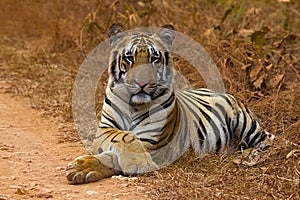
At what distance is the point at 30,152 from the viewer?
18.0ft

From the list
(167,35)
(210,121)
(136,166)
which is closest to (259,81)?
(210,121)

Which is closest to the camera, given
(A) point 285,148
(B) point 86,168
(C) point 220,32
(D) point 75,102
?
(B) point 86,168

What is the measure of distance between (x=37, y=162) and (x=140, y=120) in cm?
79

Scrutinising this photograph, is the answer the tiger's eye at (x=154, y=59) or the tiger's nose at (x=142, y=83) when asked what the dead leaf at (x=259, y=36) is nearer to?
the tiger's eye at (x=154, y=59)

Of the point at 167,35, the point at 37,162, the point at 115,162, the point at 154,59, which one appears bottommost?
the point at 37,162

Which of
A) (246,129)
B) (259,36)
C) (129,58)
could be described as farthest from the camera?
(259,36)

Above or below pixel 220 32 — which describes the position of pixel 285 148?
below

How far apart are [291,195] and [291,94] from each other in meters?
2.52

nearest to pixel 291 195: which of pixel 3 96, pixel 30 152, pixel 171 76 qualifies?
pixel 171 76

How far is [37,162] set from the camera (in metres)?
5.18

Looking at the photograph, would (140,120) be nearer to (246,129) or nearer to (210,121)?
(210,121)

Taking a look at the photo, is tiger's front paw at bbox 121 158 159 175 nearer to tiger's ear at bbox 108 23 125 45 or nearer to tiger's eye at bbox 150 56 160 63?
tiger's eye at bbox 150 56 160 63

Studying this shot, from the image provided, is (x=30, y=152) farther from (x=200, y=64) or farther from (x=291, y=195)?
(x=200, y=64)

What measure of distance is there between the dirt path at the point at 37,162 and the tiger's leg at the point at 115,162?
0.22ft
